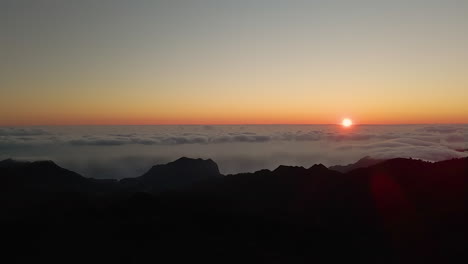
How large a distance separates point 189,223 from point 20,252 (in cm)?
2861

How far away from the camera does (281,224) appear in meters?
81.6

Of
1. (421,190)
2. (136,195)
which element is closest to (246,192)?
(136,195)

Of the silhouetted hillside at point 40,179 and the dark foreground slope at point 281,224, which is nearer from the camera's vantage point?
the dark foreground slope at point 281,224

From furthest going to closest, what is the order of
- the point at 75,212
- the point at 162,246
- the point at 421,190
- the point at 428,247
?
the point at 421,190 → the point at 75,212 → the point at 428,247 → the point at 162,246

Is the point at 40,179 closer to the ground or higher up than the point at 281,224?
closer to the ground

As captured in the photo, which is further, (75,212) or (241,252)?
(75,212)

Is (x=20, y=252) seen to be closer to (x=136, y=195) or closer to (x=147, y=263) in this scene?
(x=147, y=263)

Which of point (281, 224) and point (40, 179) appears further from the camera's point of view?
point (40, 179)

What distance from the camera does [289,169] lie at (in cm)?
13000

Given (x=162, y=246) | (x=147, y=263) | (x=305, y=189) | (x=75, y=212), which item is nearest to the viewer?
(x=147, y=263)

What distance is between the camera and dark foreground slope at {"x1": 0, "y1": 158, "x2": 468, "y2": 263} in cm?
6303

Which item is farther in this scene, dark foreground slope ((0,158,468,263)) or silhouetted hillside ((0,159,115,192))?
silhouetted hillside ((0,159,115,192))

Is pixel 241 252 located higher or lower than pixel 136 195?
lower

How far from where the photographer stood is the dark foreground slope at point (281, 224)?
6303 cm
